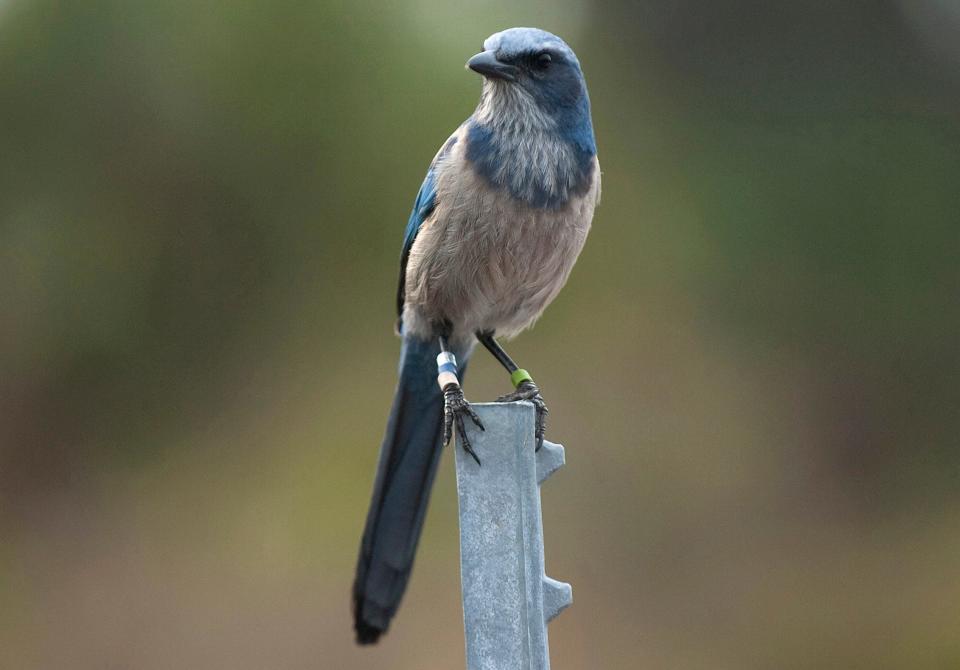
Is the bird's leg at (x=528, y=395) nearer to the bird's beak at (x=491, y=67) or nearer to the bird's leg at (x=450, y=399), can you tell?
the bird's leg at (x=450, y=399)

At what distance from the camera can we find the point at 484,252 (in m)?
3.63

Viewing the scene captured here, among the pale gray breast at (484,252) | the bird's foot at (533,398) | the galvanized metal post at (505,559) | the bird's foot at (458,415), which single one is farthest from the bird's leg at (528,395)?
the galvanized metal post at (505,559)

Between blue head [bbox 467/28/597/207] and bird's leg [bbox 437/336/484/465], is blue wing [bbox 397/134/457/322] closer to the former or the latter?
blue head [bbox 467/28/597/207]

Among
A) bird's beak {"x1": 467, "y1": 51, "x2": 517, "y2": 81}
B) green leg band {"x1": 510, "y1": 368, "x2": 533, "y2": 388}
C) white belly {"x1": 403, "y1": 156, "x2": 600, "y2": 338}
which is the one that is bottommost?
green leg band {"x1": 510, "y1": 368, "x2": 533, "y2": 388}

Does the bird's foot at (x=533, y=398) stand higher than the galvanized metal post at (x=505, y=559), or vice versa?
the bird's foot at (x=533, y=398)

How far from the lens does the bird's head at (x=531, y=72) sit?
3.62 m

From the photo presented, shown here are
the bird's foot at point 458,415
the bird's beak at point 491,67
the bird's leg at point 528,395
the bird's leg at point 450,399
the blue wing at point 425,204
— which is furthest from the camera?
the blue wing at point 425,204

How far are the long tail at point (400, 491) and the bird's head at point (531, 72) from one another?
91 centimetres

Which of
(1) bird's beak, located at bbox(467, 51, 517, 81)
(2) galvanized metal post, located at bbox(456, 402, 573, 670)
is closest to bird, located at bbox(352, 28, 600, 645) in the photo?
(1) bird's beak, located at bbox(467, 51, 517, 81)

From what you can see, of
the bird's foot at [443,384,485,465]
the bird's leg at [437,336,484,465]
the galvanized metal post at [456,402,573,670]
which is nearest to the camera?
the galvanized metal post at [456,402,573,670]

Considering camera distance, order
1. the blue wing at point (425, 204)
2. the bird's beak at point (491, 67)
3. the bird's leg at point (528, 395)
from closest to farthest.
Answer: the bird's leg at point (528, 395)
the bird's beak at point (491, 67)
the blue wing at point (425, 204)

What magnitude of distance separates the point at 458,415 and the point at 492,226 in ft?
2.45

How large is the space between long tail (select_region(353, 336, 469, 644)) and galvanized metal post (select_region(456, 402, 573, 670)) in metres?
1.01

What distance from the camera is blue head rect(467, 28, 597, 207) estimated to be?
11.7ft
